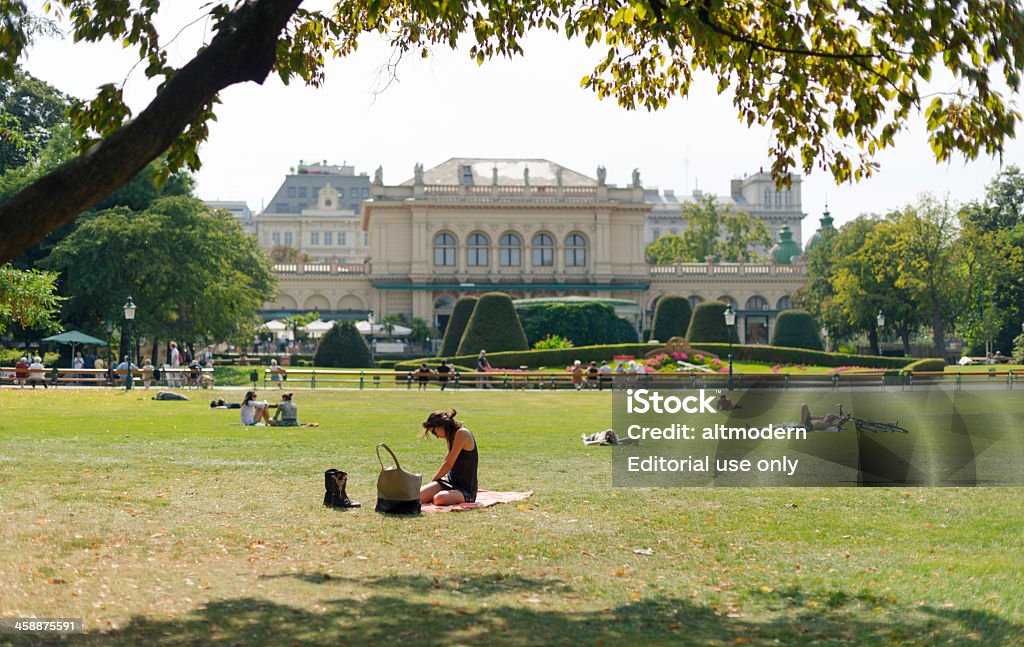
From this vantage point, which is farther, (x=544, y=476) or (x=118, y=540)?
(x=544, y=476)

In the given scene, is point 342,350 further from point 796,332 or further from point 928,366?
point 928,366

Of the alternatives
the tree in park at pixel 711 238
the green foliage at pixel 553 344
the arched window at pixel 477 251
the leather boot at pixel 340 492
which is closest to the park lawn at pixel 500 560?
the leather boot at pixel 340 492

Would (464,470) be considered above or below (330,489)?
above

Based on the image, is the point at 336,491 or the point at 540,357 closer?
the point at 336,491

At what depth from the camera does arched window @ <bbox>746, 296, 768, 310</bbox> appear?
8656 centimetres

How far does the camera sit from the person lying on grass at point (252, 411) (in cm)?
1939

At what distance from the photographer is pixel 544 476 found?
41.2ft

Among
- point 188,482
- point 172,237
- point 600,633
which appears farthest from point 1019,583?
point 172,237

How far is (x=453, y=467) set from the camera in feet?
33.9

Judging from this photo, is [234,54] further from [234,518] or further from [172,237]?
[172,237]

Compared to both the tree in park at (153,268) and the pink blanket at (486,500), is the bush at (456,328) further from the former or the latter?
the pink blanket at (486,500)

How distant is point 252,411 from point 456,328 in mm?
32180

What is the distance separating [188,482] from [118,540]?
10.6ft

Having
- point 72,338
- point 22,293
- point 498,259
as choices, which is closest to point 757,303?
Result: point 498,259
